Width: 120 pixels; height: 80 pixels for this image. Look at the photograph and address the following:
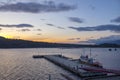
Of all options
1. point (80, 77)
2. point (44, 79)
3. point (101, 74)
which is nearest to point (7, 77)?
point (44, 79)

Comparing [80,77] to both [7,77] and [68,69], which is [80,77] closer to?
[68,69]

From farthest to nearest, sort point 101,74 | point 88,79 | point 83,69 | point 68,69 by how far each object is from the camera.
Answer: point 68,69
point 83,69
point 101,74
point 88,79

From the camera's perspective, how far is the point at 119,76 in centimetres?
4831

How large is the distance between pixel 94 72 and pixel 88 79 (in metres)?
4.47

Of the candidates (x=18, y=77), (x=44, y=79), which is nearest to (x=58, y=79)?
(x=44, y=79)

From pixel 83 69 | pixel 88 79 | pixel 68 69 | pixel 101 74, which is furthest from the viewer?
pixel 68 69

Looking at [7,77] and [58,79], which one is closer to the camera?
→ [58,79]

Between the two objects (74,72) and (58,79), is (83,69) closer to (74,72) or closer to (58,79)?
(74,72)

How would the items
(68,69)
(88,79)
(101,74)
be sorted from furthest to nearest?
(68,69) → (101,74) → (88,79)

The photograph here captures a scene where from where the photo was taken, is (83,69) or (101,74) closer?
(101,74)

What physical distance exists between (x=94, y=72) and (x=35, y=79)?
1394cm

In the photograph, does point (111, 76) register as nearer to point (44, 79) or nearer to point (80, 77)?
point (80, 77)

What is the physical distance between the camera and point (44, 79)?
5200 centimetres

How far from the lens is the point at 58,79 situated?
51.2m
